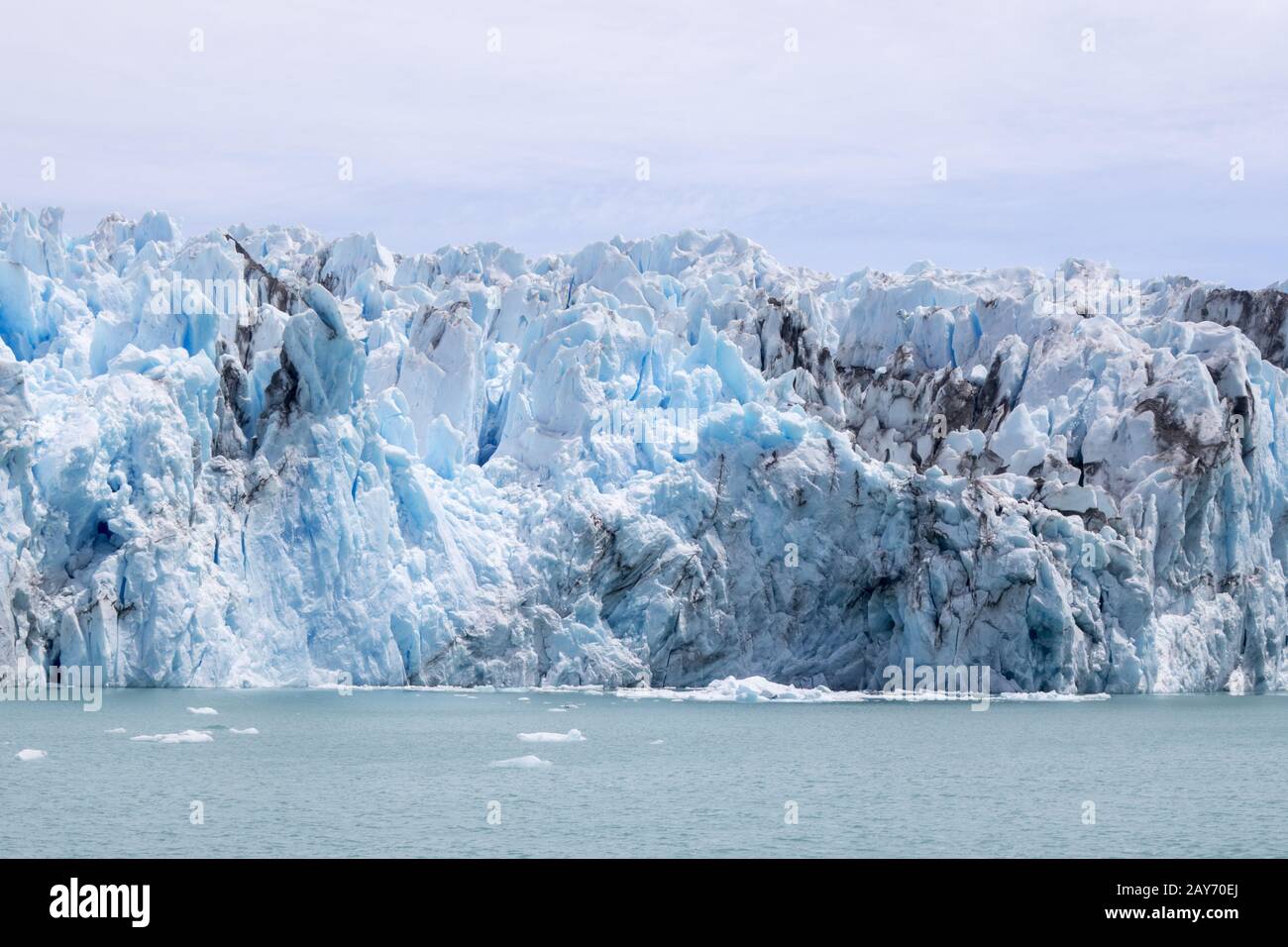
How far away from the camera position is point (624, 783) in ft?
84.1

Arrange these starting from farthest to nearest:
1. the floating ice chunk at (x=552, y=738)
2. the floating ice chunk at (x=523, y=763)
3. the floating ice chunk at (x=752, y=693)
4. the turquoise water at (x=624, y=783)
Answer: the floating ice chunk at (x=752, y=693) < the floating ice chunk at (x=552, y=738) < the floating ice chunk at (x=523, y=763) < the turquoise water at (x=624, y=783)

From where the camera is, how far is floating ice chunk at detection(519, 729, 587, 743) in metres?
29.4

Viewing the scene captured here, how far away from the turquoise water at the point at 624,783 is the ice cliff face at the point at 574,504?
352cm

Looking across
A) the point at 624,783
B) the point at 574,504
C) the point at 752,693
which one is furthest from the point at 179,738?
A: the point at 752,693

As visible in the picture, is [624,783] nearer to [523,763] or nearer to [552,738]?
[523,763]

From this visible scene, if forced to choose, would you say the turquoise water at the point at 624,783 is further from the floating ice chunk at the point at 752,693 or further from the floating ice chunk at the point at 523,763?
the floating ice chunk at the point at 752,693

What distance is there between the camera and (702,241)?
258 ft

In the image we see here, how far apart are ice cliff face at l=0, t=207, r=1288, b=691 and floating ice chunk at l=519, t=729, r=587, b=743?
12.2m

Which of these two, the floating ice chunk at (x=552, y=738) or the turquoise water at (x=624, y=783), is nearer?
the turquoise water at (x=624, y=783)

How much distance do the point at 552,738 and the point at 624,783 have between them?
4293 millimetres

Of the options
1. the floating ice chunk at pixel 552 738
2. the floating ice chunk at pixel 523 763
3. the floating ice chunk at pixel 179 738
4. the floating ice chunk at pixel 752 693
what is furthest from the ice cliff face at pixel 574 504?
the floating ice chunk at pixel 523 763

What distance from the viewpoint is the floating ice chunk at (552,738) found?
29.4 m
